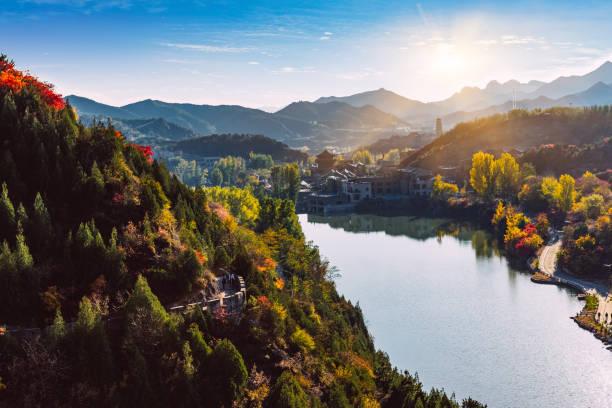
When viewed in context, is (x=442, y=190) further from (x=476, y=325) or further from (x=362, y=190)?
(x=476, y=325)

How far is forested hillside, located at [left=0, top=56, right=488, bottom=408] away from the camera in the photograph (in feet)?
51.0

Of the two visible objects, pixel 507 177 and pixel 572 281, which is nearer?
pixel 572 281

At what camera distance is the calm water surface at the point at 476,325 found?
101 ft

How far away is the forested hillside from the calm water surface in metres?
8.94

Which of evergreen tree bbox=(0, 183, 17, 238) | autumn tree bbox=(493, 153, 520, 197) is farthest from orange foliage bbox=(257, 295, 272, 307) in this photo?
autumn tree bbox=(493, 153, 520, 197)

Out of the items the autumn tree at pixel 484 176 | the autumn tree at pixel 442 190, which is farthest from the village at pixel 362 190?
the autumn tree at pixel 484 176

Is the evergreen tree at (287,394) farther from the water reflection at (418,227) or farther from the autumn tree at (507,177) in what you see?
the autumn tree at (507,177)

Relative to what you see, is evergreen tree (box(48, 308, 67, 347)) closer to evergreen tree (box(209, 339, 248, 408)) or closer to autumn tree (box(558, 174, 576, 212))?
evergreen tree (box(209, 339, 248, 408))

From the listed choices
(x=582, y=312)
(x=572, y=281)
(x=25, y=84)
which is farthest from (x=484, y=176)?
(x=25, y=84)

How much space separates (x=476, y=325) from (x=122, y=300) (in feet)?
98.7

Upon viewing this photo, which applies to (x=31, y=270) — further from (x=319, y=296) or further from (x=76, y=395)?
(x=319, y=296)

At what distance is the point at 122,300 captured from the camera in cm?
1780

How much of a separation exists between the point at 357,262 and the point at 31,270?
46703mm

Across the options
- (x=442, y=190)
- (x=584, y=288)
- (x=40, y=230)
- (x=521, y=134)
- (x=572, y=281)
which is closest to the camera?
(x=40, y=230)
